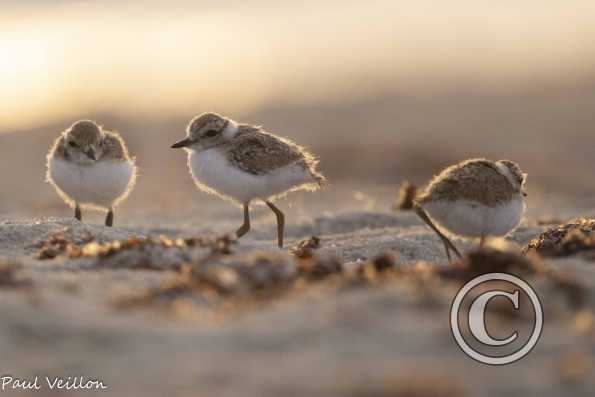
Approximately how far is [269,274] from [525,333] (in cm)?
119

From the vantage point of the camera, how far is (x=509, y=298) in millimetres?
3961

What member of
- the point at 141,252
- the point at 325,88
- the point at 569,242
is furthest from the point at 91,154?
the point at 325,88

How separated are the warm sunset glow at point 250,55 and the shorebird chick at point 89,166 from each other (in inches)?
391

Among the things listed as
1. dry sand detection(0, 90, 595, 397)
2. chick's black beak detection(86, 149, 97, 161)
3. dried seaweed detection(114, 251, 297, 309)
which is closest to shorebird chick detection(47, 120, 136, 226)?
chick's black beak detection(86, 149, 97, 161)

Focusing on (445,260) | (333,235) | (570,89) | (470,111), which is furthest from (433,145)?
(445,260)

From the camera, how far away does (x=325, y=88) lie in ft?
66.5

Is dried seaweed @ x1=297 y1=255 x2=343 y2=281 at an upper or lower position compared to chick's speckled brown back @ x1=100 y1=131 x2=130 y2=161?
lower

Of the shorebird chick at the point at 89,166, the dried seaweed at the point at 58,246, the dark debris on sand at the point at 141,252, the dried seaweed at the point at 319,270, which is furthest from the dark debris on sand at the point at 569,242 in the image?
the shorebird chick at the point at 89,166

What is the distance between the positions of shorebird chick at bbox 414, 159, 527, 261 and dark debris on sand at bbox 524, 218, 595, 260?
0.74 ft

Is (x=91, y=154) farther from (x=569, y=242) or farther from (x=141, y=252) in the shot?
(x=569, y=242)

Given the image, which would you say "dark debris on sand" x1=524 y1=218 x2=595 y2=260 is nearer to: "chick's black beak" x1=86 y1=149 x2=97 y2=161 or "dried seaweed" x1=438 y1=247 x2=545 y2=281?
"dried seaweed" x1=438 y1=247 x2=545 y2=281

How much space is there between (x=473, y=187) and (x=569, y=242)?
75 cm

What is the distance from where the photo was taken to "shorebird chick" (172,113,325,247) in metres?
6.65

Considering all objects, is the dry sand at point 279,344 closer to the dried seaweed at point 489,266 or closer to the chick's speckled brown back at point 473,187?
the dried seaweed at point 489,266
